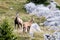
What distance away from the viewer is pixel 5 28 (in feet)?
58.6

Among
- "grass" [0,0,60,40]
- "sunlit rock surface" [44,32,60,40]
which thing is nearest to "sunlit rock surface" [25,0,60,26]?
"grass" [0,0,60,40]

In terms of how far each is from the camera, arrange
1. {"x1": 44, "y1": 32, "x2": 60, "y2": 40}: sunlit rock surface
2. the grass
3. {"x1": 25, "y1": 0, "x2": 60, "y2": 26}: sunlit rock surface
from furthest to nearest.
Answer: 1. {"x1": 25, "y1": 0, "x2": 60, "y2": 26}: sunlit rock surface
2. the grass
3. {"x1": 44, "y1": 32, "x2": 60, "y2": 40}: sunlit rock surface

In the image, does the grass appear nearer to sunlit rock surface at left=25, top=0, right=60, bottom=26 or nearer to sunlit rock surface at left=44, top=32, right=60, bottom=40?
sunlit rock surface at left=44, top=32, right=60, bottom=40

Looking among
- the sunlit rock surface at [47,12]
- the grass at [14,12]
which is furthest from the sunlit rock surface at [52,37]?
the sunlit rock surface at [47,12]

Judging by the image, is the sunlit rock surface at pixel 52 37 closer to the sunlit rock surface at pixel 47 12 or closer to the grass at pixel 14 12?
the grass at pixel 14 12

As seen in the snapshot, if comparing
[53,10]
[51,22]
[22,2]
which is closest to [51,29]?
[51,22]

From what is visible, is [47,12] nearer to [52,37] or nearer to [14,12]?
[14,12]

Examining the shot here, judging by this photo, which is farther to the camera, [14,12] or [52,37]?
[14,12]

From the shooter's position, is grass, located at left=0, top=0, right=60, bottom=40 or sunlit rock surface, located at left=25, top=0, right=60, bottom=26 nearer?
grass, located at left=0, top=0, right=60, bottom=40

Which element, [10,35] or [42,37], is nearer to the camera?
[10,35]

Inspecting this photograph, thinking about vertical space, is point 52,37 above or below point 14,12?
below

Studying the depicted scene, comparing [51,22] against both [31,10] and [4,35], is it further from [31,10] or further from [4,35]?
[4,35]

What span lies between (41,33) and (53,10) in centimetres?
1032

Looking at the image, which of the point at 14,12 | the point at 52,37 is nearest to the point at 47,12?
the point at 14,12
